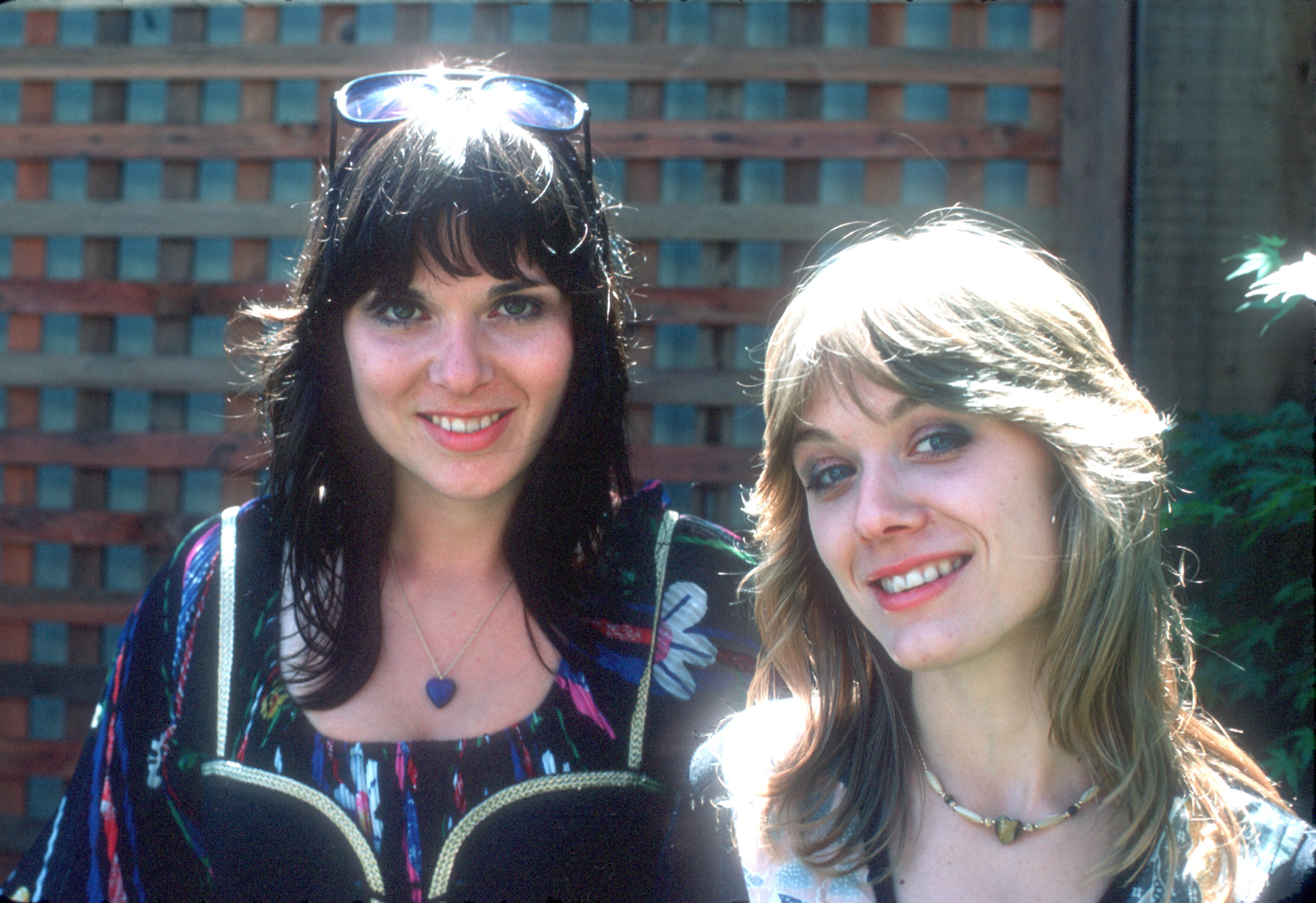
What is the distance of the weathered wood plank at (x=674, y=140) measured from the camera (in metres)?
2.56

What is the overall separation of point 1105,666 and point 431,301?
1.04 m

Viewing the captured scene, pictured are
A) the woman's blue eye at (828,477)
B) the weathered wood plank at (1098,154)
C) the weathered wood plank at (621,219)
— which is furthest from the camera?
the weathered wood plank at (621,219)

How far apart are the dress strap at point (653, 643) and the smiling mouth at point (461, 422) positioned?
1.17ft

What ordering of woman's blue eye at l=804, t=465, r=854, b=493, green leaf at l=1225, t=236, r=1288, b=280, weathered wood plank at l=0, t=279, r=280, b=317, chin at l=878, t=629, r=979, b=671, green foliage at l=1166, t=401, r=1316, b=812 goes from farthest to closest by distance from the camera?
weathered wood plank at l=0, t=279, r=280, b=317
green foliage at l=1166, t=401, r=1316, b=812
green leaf at l=1225, t=236, r=1288, b=280
woman's blue eye at l=804, t=465, r=854, b=493
chin at l=878, t=629, r=979, b=671

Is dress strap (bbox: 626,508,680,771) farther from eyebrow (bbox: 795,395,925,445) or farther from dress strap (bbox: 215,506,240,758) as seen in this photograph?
dress strap (bbox: 215,506,240,758)

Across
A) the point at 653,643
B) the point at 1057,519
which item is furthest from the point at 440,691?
the point at 1057,519

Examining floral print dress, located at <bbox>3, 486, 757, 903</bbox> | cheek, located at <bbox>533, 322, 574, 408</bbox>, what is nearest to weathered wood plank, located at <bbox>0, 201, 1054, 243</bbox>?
cheek, located at <bbox>533, 322, 574, 408</bbox>

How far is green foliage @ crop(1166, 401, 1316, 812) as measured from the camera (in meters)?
1.96

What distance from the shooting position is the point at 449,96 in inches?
61.5

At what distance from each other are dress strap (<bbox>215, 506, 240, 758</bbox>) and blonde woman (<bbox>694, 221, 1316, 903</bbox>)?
2.55 feet

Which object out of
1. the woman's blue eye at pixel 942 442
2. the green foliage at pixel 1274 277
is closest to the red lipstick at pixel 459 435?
the woman's blue eye at pixel 942 442

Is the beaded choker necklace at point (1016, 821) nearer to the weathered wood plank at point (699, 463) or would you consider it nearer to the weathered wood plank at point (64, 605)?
the weathered wood plank at point (699, 463)

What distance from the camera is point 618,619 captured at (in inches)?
61.6

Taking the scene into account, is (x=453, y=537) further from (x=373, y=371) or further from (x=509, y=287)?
(x=509, y=287)
